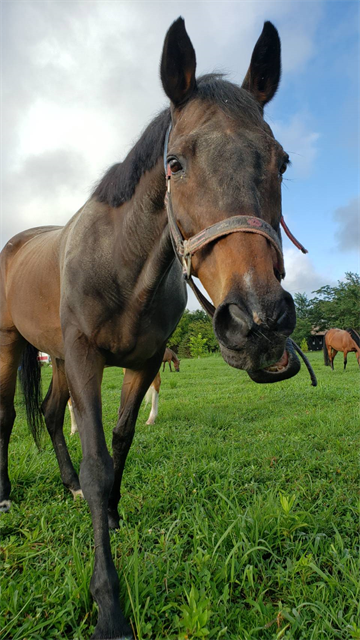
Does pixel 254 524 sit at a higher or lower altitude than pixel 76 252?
lower

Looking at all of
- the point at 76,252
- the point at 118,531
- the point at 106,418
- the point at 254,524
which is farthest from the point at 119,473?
the point at 106,418

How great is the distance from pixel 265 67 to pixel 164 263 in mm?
1177

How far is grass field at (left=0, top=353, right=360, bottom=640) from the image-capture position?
1.54 meters

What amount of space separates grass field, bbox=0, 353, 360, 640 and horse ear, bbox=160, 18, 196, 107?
2.18 meters

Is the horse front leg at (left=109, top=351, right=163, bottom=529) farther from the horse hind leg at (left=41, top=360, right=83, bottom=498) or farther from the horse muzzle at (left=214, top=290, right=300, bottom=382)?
the horse muzzle at (left=214, top=290, right=300, bottom=382)

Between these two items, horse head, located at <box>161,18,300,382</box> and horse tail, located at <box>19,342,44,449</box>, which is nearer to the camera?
horse head, located at <box>161,18,300,382</box>

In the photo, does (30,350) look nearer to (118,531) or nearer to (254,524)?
(118,531)

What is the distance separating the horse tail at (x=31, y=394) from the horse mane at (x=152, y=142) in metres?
2.20

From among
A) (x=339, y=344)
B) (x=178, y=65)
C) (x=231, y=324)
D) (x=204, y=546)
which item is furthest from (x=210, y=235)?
(x=339, y=344)

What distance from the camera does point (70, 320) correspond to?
2.37 meters

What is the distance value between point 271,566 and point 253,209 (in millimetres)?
1689

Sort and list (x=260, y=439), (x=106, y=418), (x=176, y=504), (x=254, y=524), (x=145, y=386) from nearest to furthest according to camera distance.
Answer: (x=254, y=524)
(x=176, y=504)
(x=145, y=386)
(x=260, y=439)
(x=106, y=418)

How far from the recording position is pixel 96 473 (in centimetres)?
196

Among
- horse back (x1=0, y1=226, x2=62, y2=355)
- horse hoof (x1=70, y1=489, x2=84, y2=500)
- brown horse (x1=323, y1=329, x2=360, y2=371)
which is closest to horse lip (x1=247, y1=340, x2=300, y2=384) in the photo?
horse back (x1=0, y1=226, x2=62, y2=355)
